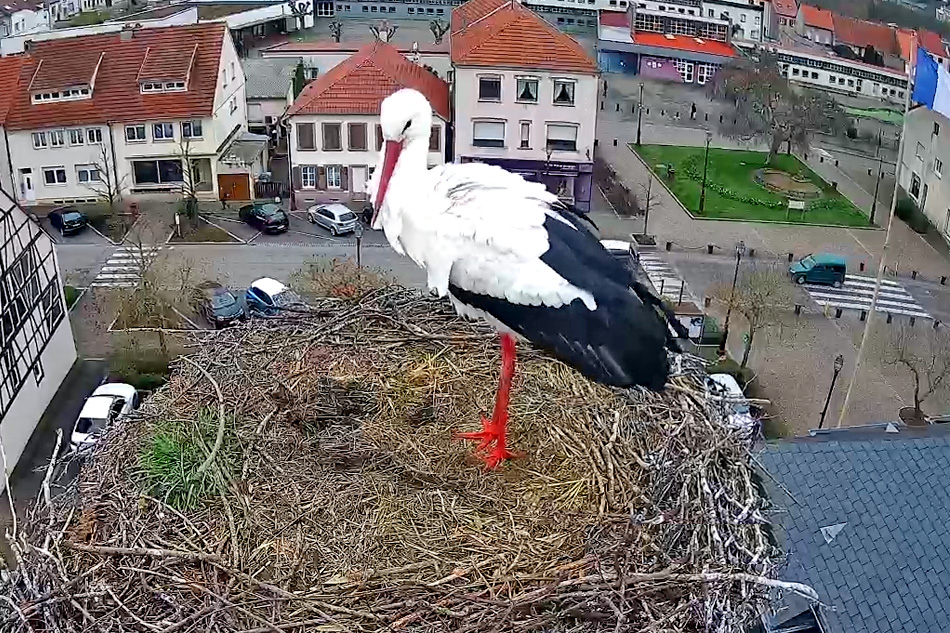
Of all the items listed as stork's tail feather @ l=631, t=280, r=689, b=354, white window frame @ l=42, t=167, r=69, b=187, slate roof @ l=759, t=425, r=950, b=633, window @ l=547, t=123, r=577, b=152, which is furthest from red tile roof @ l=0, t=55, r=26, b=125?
slate roof @ l=759, t=425, r=950, b=633

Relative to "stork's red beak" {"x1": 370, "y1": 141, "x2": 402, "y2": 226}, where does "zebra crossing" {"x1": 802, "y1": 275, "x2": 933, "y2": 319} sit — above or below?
below

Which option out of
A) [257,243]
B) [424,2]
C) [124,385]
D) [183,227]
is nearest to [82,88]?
[183,227]

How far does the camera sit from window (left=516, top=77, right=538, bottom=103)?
18.0 metres

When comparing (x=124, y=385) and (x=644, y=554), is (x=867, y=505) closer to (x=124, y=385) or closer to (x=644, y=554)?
(x=644, y=554)

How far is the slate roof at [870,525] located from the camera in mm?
6102

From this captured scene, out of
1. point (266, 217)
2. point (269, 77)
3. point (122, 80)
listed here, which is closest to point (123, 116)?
point (122, 80)

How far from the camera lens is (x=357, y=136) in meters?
18.2

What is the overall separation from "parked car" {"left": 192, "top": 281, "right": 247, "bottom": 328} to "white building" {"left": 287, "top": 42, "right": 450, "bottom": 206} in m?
4.68

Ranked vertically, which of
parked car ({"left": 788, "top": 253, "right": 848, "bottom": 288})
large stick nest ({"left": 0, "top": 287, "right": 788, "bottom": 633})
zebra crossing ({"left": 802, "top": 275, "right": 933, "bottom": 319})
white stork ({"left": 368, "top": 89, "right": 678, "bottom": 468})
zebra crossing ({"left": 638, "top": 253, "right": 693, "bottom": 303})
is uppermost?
white stork ({"left": 368, "top": 89, "right": 678, "bottom": 468})

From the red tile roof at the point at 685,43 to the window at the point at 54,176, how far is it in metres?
19.7

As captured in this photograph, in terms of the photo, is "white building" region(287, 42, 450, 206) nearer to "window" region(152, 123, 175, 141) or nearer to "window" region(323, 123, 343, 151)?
"window" region(323, 123, 343, 151)

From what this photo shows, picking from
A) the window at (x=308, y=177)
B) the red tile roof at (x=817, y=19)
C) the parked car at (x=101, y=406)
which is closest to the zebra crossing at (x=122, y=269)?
the window at (x=308, y=177)

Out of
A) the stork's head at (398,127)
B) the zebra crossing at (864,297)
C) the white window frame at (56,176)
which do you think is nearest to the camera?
the stork's head at (398,127)

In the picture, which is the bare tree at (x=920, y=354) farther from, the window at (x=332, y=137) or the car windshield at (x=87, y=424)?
the window at (x=332, y=137)
